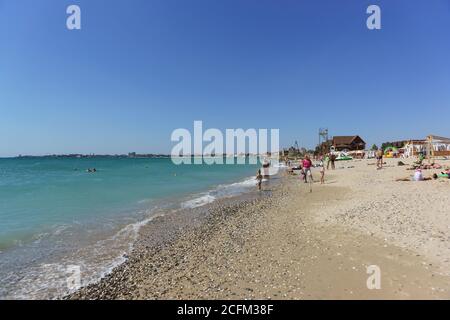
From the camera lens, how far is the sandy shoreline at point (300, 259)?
16.9ft

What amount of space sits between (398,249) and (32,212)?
1846cm

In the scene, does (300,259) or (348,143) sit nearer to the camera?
(300,259)

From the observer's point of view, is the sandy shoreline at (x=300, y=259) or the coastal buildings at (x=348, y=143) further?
the coastal buildings at (x=348, y=143)

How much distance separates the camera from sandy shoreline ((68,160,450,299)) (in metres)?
5.16

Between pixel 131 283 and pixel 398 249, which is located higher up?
pixel 398 249

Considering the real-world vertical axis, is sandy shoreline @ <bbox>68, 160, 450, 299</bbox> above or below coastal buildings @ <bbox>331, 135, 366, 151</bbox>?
below

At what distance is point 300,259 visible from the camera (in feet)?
21.4

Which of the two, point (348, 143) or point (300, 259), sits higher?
point (348, 143)

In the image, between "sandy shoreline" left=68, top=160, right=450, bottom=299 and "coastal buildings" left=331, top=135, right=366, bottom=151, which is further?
"coastal buildings" left=331, top=135, right=366, bottom=151

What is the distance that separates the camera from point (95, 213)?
1528 cm

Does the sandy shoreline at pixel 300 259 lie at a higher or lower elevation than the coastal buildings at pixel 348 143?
lower
